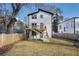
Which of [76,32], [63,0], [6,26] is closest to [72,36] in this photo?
[76,32]

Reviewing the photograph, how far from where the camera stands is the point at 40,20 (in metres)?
6.91

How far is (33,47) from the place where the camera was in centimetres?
689

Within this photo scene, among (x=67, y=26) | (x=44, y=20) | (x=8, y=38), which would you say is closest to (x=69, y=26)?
(x=67, y=26)

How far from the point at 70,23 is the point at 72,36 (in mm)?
202

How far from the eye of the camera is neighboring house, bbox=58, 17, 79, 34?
6852 millimetres

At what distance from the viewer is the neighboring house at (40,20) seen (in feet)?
22.6

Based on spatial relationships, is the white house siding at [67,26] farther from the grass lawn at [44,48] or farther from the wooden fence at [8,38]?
the wooden fence at [8,38]

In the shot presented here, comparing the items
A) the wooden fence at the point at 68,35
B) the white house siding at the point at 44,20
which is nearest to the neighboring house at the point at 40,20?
the white house siding at the point at 44,20

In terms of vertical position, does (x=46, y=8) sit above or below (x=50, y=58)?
above

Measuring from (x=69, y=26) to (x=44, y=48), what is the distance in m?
0.49

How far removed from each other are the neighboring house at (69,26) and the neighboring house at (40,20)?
164mm

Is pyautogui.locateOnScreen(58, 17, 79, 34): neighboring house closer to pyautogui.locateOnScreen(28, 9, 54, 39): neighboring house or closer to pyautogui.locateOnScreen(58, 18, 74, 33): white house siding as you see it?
pyautogui.locateOnScreen(58, 18, 74, 33): white house siding

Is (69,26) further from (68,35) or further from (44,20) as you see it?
(44,20)

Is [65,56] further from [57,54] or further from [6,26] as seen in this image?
[6,26]
